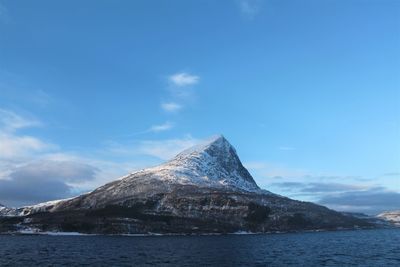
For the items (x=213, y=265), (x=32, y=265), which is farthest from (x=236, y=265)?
(x=32, y=265)

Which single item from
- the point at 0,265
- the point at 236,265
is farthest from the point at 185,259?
the point at 0,265

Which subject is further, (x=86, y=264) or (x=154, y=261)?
(x=154, y=261)

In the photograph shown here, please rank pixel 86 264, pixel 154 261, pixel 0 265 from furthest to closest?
pixel 154 261, pixel 86 264, pixel 0 265

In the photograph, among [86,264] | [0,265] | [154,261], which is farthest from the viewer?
[154,261]

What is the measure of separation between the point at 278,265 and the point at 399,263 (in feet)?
99.8

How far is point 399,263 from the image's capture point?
398ft

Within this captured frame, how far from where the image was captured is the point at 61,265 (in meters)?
113

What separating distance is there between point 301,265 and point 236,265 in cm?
1563

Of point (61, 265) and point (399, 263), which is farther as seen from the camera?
point (399, 263)

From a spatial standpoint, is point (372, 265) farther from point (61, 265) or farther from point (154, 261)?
point (61, 265)

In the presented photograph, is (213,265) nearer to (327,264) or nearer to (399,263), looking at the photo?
(327,264)

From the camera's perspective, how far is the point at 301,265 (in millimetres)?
118938

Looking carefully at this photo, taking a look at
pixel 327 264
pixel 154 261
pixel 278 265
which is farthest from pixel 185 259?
pixel 327 264

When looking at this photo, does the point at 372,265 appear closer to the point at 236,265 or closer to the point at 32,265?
the point at 236,265
